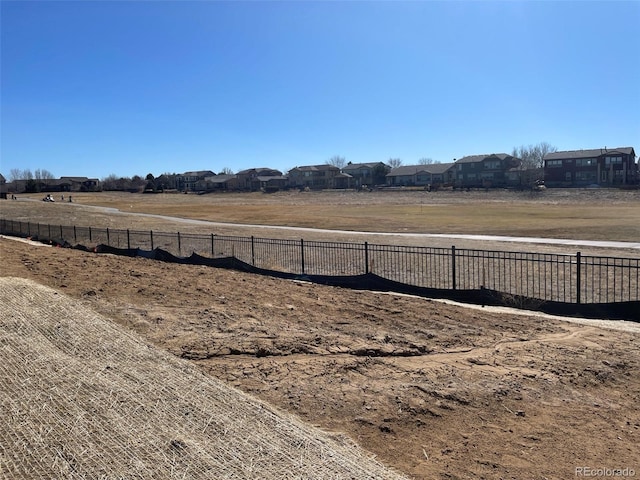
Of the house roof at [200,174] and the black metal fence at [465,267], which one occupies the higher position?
the house roof at [200,174]

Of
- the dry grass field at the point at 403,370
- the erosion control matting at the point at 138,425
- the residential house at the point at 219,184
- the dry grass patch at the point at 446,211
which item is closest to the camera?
the erosion control matting at the point at 138,425

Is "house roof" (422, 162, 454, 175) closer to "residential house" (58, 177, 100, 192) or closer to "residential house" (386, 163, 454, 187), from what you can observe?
"residential house" (386, 163, 454, 187)

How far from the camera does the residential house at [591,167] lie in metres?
104

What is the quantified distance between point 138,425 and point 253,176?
159 meters

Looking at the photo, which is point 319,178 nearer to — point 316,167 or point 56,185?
point 316,167

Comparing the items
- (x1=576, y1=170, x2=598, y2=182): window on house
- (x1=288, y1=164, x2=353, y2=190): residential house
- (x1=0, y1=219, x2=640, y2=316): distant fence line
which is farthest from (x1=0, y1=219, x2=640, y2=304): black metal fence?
(x1=288, y1=164, x2=353, y2=190): residential house

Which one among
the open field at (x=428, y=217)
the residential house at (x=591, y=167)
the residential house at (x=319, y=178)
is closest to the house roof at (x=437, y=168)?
the residential house at (x=319, y=178)

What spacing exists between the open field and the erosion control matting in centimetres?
2162

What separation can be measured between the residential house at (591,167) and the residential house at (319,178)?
5422 cm

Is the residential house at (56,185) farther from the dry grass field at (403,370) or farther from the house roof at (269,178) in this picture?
the dry grass field at (403,370)

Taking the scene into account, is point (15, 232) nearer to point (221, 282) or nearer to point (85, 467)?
point (221, 282)

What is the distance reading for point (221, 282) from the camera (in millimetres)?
14484

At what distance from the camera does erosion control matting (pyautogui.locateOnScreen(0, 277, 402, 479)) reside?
14.4 feet

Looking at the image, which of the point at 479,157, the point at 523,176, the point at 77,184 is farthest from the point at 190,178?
the point at 523,176
